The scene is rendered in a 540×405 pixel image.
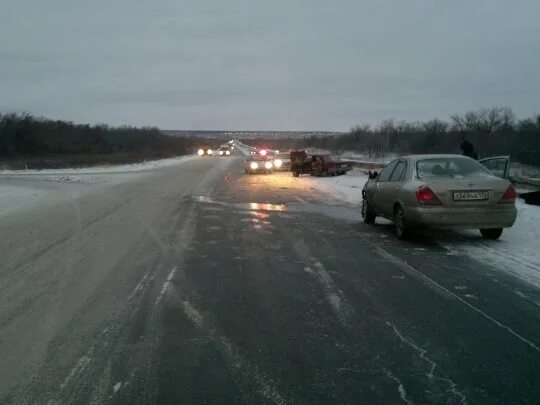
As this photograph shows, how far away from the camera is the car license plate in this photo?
352 inches

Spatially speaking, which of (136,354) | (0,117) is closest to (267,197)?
(136,354)

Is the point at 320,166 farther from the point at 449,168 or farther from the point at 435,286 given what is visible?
the point at 435,286

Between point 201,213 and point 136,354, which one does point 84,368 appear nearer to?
point 136,354

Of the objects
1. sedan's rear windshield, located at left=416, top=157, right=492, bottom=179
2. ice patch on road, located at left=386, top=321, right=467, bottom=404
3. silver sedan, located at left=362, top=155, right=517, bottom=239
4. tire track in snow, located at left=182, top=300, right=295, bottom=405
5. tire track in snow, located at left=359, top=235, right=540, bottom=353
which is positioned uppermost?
sedan's rear windshield, located at left=416, top=157, right=492, bottom=179

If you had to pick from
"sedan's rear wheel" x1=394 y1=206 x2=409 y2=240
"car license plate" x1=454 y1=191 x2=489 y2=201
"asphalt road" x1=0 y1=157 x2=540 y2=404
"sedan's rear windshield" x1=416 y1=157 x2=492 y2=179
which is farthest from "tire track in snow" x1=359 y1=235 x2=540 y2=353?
"sedan's rear windshield" x1=416 y1=157 x2=492 y2=179

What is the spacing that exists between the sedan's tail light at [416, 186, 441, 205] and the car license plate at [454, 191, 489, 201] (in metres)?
0.32

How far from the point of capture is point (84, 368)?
411 cm

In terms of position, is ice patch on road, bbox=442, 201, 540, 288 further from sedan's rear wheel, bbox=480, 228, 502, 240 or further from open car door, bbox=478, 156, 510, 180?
open car door, bbox=478, 156, 510, 180

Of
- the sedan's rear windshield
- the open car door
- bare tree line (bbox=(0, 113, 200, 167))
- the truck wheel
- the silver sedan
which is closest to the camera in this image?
the silver sedan

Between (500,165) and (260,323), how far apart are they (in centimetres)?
1188

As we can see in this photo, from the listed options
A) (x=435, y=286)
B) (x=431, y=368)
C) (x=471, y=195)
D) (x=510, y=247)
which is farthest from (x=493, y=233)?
(x=431, y=368)

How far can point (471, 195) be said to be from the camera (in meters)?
8.95

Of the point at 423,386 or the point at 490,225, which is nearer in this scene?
the point at 423,386

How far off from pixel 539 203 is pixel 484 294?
10.0 meters
